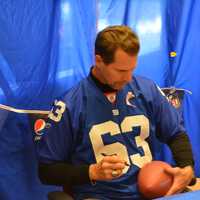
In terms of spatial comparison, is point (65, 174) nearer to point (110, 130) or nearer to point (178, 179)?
point (110, 130)

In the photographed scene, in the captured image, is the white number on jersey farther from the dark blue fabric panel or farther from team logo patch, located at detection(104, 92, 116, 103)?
the dark blue fabric panel

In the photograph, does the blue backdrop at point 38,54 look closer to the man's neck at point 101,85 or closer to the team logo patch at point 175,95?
the team logo patch at point 175,95

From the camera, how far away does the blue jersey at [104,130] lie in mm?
1614

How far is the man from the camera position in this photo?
1.56m

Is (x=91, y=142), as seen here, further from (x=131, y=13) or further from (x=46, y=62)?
(x=131, y=13)

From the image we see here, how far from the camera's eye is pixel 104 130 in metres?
1.67

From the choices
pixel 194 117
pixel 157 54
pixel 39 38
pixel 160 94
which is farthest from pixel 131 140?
pixel 194 117

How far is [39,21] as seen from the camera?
6.57ft

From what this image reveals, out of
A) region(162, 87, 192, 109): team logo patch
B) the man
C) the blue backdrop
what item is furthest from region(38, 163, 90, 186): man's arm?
region(162, 87, 192, 109): team logo patch

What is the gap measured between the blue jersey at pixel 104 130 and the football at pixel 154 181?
3.9 inches

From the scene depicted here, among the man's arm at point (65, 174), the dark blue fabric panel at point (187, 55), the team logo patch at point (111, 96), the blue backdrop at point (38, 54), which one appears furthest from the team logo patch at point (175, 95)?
the man's arm at point (65, 174)

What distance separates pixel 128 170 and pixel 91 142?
0.69 ft

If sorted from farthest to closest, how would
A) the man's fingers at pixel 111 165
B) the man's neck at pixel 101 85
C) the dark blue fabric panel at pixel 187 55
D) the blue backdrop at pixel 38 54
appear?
the dark blue fabric panel at pixel 187 55
the blue backdrop at pixel 38 54
the man's neck at pixel 101 85
the man's fingers at pixel 111 165

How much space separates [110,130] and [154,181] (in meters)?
0.29
